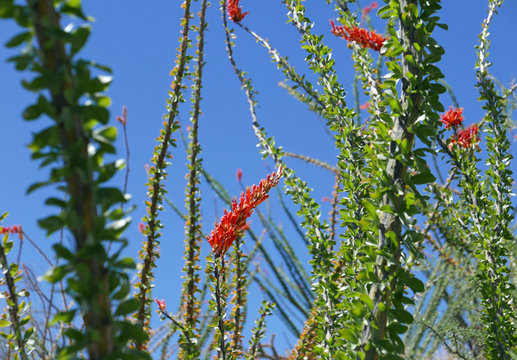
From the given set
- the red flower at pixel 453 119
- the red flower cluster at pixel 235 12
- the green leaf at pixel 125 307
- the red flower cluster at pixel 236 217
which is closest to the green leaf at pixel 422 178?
the red flower cluster at pixel 236 217

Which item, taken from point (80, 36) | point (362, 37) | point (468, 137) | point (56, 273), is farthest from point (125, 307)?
point (468, 137)

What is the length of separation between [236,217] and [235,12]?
1585 mm

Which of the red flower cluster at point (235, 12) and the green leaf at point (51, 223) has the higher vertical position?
the red flower cluster at point (235, 12)

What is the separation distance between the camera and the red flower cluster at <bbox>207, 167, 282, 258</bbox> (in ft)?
4.22

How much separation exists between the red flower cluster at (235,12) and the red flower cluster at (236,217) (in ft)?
4.88

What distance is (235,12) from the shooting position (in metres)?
2.56

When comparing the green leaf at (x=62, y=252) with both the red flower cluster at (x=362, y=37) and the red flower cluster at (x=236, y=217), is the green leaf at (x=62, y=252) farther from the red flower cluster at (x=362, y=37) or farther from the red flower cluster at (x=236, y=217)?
the red flower cluster at (x=362, y=37)

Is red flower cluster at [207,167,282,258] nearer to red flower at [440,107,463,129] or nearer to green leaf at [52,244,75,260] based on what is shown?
green leaf at [52,244,75,260]

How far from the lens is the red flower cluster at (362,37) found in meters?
2.25

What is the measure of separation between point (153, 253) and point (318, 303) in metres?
0.56

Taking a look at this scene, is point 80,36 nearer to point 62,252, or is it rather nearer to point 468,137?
point 62,252

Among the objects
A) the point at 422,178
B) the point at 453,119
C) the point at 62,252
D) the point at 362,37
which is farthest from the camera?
the point at 453,119

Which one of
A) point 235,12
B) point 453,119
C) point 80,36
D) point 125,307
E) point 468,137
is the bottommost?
point 125,307

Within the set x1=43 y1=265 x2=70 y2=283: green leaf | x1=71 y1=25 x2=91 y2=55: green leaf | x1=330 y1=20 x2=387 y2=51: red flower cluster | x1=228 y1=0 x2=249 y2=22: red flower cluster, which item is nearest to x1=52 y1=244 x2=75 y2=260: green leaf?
x1=43 y1=265 x2=70 y2=283: green leaf
